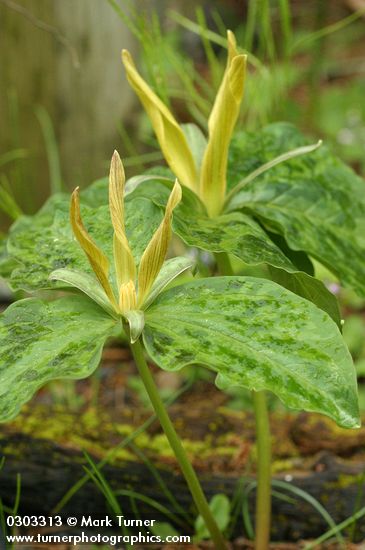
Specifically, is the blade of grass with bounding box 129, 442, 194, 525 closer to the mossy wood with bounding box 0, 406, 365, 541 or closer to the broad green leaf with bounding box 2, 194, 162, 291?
the mossy wood with bounding box 0, 406, 365, 541

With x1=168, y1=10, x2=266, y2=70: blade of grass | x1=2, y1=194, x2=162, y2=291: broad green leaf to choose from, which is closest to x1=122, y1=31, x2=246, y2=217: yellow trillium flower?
x1=2, y1=194, x2=162, y2=291: broad green leaf

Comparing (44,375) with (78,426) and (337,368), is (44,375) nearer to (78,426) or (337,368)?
(337,368)

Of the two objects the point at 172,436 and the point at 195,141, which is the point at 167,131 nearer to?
the point at 195,141

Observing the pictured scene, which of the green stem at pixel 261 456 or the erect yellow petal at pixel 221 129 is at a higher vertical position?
the erect yellow petal at pixel 221 129

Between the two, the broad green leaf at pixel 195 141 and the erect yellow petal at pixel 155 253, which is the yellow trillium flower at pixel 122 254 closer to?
the erect yellow petal at pixel 155 253

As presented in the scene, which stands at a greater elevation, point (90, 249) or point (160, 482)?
point (90, 249)

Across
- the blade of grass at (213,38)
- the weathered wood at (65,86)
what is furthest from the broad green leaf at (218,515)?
the weathered wood at (65,86)

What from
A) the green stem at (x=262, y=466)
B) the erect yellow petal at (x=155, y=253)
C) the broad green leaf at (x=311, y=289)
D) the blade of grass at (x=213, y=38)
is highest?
the blade of grass at (x=213, y=38)

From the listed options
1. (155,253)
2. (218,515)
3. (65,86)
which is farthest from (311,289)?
(65,86)
